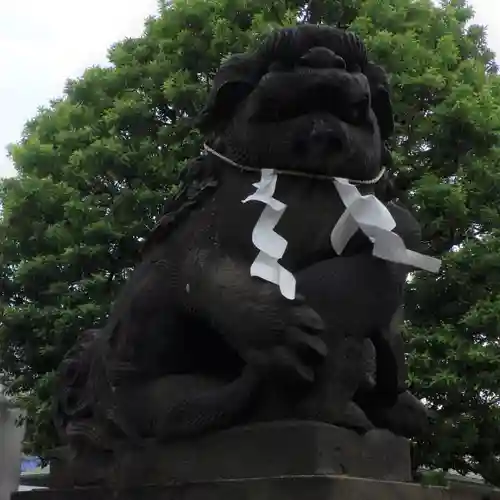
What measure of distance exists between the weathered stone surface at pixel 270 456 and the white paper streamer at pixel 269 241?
1.50 feet

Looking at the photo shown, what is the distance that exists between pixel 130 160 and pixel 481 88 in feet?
13.5

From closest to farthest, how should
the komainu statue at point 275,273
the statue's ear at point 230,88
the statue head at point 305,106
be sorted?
the komainu statue at point 275,273
the statue head at point 305,106
the statue's ear at point 230,88

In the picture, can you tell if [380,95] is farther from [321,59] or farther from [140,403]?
[140,403]

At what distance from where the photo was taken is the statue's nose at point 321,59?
3.27 meters

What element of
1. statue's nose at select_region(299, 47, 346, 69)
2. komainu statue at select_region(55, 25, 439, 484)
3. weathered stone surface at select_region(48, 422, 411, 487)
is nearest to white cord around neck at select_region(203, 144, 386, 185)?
komainu statue at select_region(55, 25, 439, 484)

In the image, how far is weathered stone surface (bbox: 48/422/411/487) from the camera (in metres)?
2.88

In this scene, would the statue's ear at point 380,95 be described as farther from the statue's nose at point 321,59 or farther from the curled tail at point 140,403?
the curled tail at point 140,403

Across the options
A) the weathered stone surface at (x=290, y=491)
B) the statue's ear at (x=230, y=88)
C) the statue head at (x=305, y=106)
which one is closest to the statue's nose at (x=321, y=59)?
the statue head at (x=305, y=106)

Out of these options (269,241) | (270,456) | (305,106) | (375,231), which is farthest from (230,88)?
(270,456)

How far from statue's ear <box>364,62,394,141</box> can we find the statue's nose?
24cm

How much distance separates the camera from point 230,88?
11.3 ft

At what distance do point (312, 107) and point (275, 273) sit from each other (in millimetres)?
671

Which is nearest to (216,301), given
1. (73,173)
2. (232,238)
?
(232,238)

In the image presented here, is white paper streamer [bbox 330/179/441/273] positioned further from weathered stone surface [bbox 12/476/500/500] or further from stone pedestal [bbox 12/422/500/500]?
weathered stone surface [bbox 12/476/500/500]
